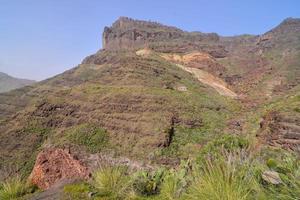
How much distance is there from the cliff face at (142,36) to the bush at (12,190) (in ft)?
494

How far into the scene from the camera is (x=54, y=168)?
50.9ft

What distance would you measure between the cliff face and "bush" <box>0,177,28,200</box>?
494 ft

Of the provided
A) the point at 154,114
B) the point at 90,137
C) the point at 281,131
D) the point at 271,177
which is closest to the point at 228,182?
the point at 271,177

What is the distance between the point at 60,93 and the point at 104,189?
80528mm

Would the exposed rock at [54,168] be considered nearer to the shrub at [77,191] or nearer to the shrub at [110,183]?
the shrub at [77,191]

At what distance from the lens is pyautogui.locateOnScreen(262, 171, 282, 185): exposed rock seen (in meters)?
6.22

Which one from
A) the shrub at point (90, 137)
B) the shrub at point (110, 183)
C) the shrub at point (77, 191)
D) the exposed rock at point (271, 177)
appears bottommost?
the shrub at point (90, 137)

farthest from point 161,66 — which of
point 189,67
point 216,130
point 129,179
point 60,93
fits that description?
point 129,179

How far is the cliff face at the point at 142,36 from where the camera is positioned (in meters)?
168

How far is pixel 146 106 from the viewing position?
7612cm

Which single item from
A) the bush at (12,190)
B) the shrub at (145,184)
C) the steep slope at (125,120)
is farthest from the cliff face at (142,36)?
the shrub at (145,184)

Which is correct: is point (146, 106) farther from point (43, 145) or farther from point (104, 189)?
point (104, 189)

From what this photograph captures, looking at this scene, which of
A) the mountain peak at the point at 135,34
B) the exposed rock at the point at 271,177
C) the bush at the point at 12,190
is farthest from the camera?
the mountain peak at the point at 135,34

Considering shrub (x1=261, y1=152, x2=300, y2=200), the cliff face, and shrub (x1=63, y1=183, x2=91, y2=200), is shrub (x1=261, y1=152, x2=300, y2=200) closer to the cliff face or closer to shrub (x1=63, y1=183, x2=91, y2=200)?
shrub (x1=63, y1=183, x2=91, y2=200)
